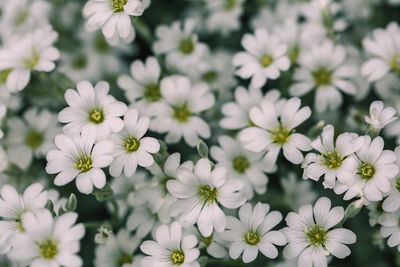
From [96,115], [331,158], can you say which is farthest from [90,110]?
[331,158]

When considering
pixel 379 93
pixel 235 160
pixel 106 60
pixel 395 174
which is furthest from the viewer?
pixel 106 60

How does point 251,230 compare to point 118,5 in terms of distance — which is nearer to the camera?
point 251,230

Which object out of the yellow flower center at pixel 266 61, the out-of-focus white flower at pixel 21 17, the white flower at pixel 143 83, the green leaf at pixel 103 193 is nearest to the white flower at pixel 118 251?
the green leaf at pixel 103 193

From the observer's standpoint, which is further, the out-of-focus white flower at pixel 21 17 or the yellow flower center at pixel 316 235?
the out-of-focus white flower at pixel 21 17

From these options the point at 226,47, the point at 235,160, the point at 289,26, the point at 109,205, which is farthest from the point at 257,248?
the point at 226,47

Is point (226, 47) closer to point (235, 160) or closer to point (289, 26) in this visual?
point (289, 26)

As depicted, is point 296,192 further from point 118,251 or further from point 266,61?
point 118,251

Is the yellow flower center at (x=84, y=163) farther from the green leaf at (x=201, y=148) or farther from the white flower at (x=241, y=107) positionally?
the white flower at (x=241, y=107)
